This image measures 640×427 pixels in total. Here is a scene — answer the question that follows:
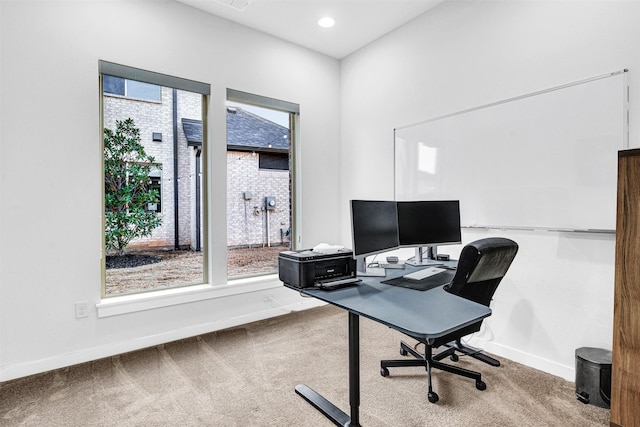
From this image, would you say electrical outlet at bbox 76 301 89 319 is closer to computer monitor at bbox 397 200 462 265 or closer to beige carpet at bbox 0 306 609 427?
beige carpet at bbox 0 306 609 427

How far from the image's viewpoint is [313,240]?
13.3ft

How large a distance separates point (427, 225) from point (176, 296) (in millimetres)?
2340

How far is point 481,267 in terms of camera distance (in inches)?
73.7

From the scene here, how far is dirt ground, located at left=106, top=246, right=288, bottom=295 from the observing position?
296 centimetres

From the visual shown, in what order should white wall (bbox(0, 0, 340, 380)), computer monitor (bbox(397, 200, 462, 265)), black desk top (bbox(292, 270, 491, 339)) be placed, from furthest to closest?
computer monitor (bbox(397, 200, 462, 265)) < white wall (bbox(0, 0, 340, 380)) < black desk top (bbox(292, 270, 491, 339))

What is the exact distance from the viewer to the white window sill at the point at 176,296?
2748mm

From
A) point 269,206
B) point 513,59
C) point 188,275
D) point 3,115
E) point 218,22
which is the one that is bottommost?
point 188,275

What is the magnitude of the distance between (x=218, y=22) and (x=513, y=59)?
274 centimetres

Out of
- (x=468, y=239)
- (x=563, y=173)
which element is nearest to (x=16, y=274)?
(x=468, y=239)

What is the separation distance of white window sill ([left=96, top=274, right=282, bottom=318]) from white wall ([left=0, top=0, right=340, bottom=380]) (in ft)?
0.05

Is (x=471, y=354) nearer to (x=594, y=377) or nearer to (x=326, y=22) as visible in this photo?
(x=594, y=377)

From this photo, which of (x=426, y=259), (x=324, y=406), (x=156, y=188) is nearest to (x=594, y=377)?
(x=426, y=259)

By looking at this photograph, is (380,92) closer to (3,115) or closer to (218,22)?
(218,22)

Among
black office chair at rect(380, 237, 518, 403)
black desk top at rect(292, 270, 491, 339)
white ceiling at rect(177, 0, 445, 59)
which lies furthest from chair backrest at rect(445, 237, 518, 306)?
white ceiling at rect(177, 0, 445, 59)
